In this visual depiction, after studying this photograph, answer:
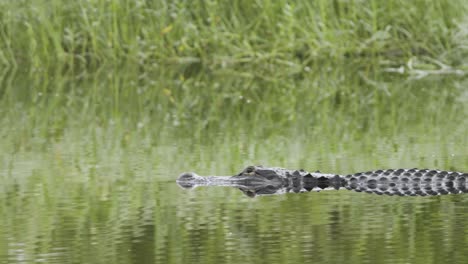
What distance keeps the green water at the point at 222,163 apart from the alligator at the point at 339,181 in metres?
0.16

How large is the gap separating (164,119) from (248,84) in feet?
12.5

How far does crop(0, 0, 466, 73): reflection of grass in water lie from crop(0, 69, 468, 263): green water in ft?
3.06

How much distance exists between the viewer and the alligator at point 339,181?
7.16 metres

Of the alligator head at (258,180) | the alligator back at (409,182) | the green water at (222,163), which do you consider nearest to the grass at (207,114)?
the green water at (222,163)

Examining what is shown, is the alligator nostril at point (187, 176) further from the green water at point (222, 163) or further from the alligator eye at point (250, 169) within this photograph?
the alligator eye at point (250, 169)

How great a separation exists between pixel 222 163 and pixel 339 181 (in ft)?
4.15

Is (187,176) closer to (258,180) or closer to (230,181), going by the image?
(230,181)

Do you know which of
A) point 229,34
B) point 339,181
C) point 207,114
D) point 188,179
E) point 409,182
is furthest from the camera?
point 229,34

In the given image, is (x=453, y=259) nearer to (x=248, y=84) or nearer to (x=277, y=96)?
(x=277, y=96)

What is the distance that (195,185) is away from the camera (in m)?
7.54

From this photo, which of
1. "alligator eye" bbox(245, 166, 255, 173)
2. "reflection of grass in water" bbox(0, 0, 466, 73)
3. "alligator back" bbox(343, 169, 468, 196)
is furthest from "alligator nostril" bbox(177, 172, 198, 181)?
"reflection of grass in water" bbox(0, 0, 466, 73)

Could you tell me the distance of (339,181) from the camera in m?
7.46

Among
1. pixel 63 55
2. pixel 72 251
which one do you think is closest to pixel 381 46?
pixel 63 55

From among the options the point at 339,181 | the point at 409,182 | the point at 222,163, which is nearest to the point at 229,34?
the point at 222,163
